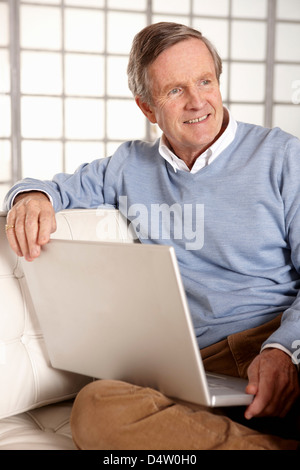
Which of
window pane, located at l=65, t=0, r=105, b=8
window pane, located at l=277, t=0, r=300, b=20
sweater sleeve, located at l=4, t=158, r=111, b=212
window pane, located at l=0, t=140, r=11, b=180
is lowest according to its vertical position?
window pane, located at l=0, t=140, r=11, b=180

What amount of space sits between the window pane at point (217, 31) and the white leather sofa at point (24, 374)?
434 cm

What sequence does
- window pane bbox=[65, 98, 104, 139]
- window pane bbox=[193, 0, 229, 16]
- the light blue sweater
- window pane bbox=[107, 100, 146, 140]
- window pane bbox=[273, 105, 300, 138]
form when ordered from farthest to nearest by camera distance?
window pane bbox=[273, 105, 300, 138], window pane bbox=[193, 0, 229, 16], window pane bbox=[107, 100, 146, 140], window pane bbox=[65, 98, 104, 139], the light blue sweater

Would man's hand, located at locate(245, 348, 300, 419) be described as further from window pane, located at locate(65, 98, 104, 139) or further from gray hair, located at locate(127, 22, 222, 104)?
window pane, located at locate(65, 98, 104, 139)

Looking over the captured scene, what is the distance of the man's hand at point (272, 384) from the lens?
1027 millimetres

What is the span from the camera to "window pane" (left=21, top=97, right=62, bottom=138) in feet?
15.9

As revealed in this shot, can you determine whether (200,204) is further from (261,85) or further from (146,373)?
(261,85)

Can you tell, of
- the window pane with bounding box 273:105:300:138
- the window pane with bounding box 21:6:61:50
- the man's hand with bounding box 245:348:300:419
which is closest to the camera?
the man's hand with bounding box 245:348:300:419

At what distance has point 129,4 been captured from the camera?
199 inches

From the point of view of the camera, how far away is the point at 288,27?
5414mm

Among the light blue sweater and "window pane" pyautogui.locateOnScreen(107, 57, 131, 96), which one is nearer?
the light blue sweater

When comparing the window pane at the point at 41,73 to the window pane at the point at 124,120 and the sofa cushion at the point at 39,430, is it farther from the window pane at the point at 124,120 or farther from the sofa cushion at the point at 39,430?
the sofa cushion at the point at 39,430

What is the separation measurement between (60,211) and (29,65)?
3698 mm

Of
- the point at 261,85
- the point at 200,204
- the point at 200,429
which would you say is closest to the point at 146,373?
the point at 200,429

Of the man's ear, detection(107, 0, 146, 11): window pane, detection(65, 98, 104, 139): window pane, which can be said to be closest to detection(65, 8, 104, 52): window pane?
detection(107, 0, 146, 11): window pane
